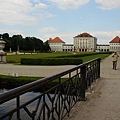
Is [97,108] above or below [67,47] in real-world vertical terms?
below

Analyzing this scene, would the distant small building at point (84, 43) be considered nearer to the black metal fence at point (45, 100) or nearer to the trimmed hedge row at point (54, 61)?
the trimmed hedge row at point (54, 61)

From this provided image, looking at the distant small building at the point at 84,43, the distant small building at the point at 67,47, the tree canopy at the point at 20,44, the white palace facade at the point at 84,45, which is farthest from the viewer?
the distant small building at the point at 67,47

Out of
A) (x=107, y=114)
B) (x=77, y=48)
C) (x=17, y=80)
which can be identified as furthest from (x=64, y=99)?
(x=77, y=48)

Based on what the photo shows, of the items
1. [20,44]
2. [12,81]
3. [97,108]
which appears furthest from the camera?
[20,44]

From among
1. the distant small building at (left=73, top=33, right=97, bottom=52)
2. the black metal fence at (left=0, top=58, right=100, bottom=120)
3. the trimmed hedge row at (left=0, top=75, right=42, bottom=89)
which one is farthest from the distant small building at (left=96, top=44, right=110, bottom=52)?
the black metal fence at (left=0, top=58, right=100, bottom=120)

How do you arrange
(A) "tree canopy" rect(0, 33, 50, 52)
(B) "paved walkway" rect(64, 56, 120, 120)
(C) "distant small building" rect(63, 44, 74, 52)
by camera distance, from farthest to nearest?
(C) "distant small building" rect(63, 44, 74, 52), (A) "tree canopy" rect(0, 33, 50, 52), (B) "paved walkway" rect(64, 56, 120, 120)

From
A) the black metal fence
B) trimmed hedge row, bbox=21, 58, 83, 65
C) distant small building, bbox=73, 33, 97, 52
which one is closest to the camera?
the black metal fence

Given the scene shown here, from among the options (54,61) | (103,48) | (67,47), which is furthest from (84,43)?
(54,61)

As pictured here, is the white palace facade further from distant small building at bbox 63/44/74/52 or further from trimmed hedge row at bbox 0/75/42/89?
trimmed hedge row at bbox 0/75/42/89

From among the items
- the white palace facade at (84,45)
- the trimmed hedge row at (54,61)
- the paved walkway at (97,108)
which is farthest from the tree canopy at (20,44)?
the paved walkway at (97,108)

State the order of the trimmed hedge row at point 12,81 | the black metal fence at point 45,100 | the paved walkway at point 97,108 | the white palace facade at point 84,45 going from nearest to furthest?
the black metal fence at point 45,100 → the paved walkway at point 97,108 → the trimmed hedge row at point 12,81 → the white palace facade at point 84,45

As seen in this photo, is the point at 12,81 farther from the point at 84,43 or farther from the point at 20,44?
the point at 84,43

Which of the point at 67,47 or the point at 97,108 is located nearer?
the point at 97,108

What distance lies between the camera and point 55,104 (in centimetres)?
445
